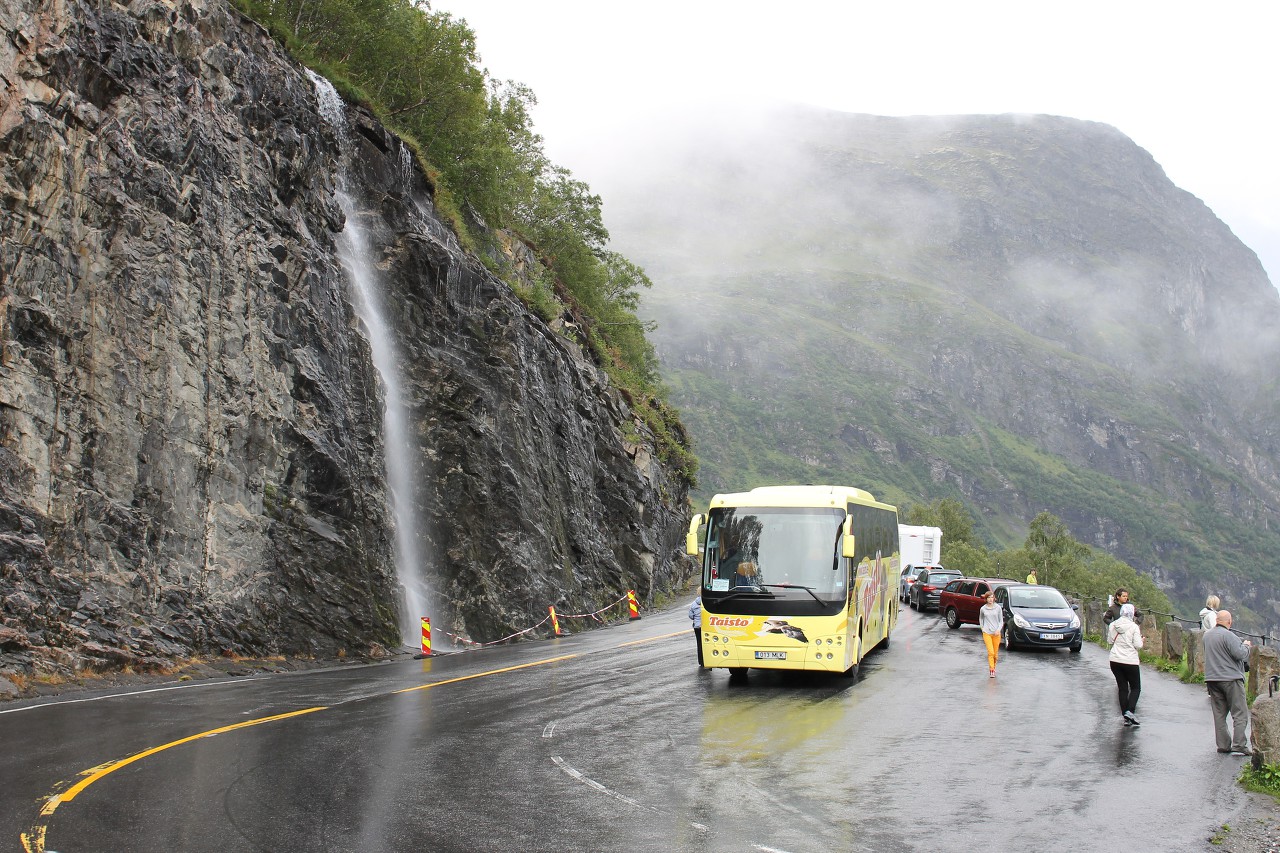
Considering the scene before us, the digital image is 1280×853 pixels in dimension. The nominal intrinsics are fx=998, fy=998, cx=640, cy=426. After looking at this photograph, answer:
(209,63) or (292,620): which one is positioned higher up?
(209,63)

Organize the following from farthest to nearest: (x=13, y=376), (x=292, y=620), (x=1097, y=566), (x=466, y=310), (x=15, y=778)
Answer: (x=1097, y=566)
(x=466, y=310)
(x=292, y=620)
(x=13, y=376)
(x=15, y=778)

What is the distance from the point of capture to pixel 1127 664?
13.6 m

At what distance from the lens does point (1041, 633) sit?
24297 millimetres

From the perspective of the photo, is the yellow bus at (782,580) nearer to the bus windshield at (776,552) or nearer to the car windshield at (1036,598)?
the bus windshield at (776,552)

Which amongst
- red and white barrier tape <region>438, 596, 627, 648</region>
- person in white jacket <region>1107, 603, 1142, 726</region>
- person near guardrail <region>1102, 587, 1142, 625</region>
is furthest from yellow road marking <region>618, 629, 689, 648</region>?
person in white jacket <region>1107, 603, 1142, 726</region>

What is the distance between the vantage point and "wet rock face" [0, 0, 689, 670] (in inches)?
698

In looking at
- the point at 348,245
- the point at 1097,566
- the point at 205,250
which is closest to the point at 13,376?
the point at 205,250

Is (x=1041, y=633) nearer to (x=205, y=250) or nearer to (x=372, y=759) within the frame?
(x=372, y=759)

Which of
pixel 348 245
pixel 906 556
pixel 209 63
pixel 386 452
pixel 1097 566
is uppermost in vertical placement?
pixel 209 63

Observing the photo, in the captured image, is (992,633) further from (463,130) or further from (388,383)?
(463,130)

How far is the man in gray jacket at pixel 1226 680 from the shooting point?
1148 cm

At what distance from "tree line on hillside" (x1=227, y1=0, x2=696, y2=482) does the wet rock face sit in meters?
5.83

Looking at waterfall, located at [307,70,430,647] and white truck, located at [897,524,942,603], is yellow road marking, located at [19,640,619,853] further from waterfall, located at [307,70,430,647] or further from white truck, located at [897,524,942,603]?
white truck, located at [897,524,942,603]

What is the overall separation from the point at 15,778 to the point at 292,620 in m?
12.1
